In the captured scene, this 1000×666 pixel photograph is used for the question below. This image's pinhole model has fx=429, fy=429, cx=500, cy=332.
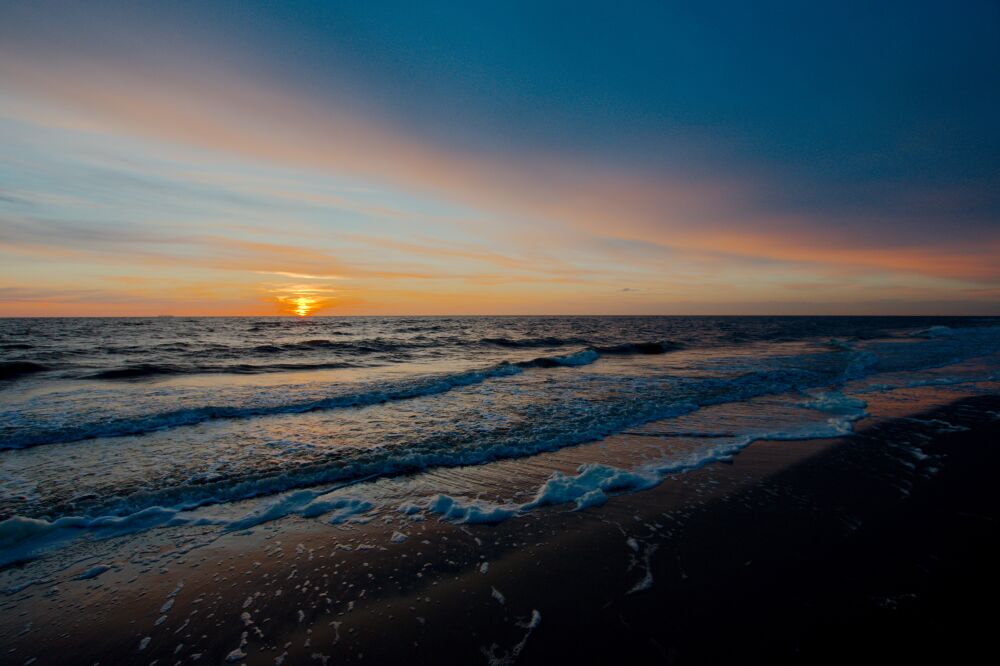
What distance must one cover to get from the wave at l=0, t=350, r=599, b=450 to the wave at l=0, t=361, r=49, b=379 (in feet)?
16.0

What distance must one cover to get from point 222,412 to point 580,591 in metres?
11.1

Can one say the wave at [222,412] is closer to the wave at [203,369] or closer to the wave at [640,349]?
the wave at [203,369]

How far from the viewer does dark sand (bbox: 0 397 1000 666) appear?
10.9 feet

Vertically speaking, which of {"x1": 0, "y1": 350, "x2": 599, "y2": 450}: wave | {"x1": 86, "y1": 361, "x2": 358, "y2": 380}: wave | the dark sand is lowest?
{"x1": 86, "y1": 361, "x2": 358, "y2": 380}: wave

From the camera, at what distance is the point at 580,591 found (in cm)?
401

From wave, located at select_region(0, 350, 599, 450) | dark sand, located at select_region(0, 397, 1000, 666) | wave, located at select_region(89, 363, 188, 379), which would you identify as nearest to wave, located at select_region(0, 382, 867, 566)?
dark sand, located at select_region(0, 397, 1000, 666)

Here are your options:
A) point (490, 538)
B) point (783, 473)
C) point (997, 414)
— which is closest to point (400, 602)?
point (490, 538)

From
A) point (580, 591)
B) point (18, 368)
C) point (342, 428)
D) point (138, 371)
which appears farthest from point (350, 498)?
point (18, 368)

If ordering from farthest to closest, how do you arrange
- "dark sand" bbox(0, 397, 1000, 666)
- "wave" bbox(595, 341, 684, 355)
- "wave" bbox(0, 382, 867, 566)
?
"wave" bbox(595, 341, 684, 355)
"wave" bbox(0, 382, 867, 566)
"dark sand" bbox(0, 397, 1000, 666)

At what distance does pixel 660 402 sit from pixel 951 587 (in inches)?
358

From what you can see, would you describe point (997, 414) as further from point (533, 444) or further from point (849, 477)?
point (533, 444)

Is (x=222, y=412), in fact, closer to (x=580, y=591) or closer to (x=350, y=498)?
(x=350, y=498)

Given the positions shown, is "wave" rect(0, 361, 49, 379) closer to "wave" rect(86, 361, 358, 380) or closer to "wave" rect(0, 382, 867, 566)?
"wave" rect(86, 361, 358, 380)

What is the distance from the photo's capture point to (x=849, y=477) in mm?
6680
